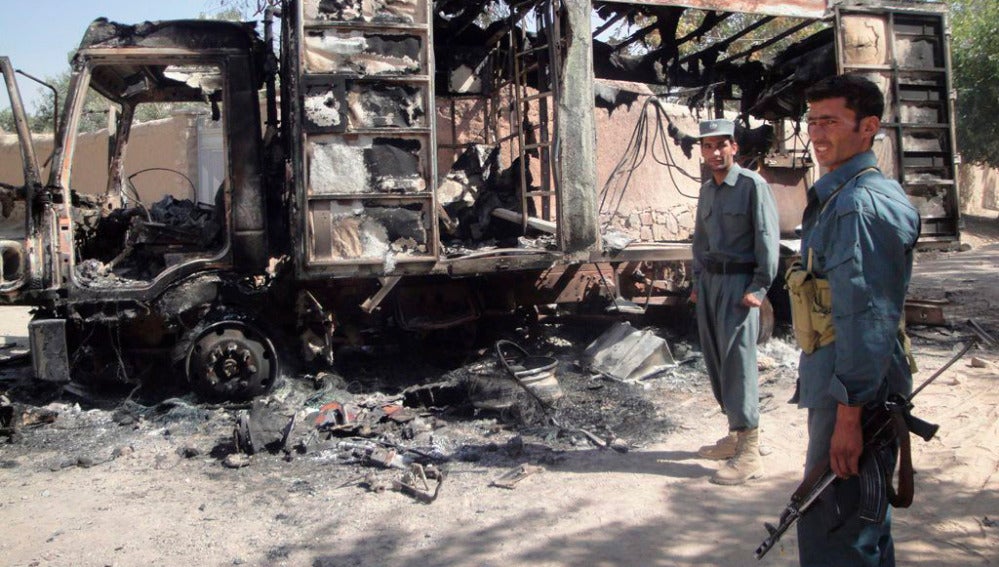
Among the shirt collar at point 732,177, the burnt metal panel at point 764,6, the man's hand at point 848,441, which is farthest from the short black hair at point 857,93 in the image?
the burnt metal panel at point 764,6

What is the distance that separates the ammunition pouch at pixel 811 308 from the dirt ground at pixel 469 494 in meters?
1.17

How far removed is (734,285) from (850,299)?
1953 mm

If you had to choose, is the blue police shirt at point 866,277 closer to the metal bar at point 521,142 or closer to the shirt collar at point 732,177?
the shirt collar at point 732,177

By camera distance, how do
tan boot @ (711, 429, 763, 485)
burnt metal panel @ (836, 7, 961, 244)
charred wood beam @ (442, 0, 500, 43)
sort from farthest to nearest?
charred wood beam @ (442, 0, 500, 43), burnt metal panel @ (836, 7, 961, 244), tan boot @ (711, 429, 763, 485)

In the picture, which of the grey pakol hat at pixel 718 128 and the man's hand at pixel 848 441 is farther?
the grey pakol hat at pixel 718 128

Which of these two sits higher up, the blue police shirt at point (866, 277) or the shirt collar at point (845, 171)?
the shirt collar at point (845, 171)

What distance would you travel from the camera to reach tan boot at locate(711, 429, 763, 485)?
370 cm

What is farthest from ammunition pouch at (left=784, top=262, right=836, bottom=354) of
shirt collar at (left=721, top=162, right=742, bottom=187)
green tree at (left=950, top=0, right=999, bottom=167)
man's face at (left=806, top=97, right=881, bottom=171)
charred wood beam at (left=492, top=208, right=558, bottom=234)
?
green tree at (left=950, top=0, right=999, bottom=167)

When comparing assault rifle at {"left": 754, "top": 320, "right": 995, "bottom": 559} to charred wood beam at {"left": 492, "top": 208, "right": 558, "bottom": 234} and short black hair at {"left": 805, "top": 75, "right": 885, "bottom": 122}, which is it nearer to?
short black hair at {"left": 805, "top": 75, "right": 885, "bottom": 122}

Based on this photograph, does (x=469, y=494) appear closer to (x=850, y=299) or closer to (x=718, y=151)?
(x=718, y=151)

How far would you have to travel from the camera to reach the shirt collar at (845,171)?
2.10 meters

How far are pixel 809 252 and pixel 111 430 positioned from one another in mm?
4400

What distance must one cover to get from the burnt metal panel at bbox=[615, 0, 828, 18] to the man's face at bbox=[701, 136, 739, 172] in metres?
2.10

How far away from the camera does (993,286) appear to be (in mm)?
9773
